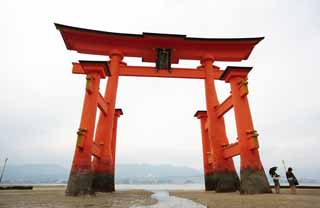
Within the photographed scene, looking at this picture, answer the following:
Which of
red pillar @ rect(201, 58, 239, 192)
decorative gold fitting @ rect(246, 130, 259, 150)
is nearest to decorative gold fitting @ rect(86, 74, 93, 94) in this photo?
red pillar @ rect(201, 58, 239, 192)

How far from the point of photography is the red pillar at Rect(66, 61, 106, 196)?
8320 millimetres

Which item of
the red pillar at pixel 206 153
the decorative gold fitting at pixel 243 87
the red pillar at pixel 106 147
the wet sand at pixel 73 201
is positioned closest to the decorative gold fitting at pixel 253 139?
the decorative gold fitting at pixel 243 87

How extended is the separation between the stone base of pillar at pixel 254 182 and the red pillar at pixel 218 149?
187 cm

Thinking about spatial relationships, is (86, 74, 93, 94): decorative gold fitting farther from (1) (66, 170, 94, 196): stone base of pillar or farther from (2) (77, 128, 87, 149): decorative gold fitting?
(1) (66, 170, 94, 196): stone base of pillar

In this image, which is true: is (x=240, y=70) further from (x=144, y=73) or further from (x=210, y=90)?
(x=144, y=73)

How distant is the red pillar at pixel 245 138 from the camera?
28.4 ft

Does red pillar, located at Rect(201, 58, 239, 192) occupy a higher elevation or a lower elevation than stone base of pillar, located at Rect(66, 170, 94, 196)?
higher

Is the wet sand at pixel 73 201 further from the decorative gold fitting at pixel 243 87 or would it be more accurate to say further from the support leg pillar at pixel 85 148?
the decorative gold fitting at pixel 243 87

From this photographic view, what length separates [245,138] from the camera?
935cm

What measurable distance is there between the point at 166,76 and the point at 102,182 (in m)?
6.41

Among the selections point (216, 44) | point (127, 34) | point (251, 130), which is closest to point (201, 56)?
point (216, 44)

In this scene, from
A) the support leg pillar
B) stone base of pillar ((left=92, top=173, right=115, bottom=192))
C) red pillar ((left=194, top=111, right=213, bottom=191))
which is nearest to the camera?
the support leg pillar

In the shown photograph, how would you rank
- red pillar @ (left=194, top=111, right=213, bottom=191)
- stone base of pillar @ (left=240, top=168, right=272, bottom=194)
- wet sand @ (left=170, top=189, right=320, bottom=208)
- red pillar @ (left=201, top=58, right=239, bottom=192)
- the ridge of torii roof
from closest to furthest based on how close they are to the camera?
1. wet sand @ (left=170, top=189, right=320, bottom=208)
2. stone base of pillar @ (left=240, top=168, right=272, bottom=194)
3. red pillar @ (left=201, top=58, right=239, bottom=192)
4. the ridge of torii roof
5. red pillar @ (left=194, top=111, right=213, bottom=191)

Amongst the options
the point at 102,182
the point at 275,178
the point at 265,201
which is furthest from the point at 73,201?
the point at 275,178
